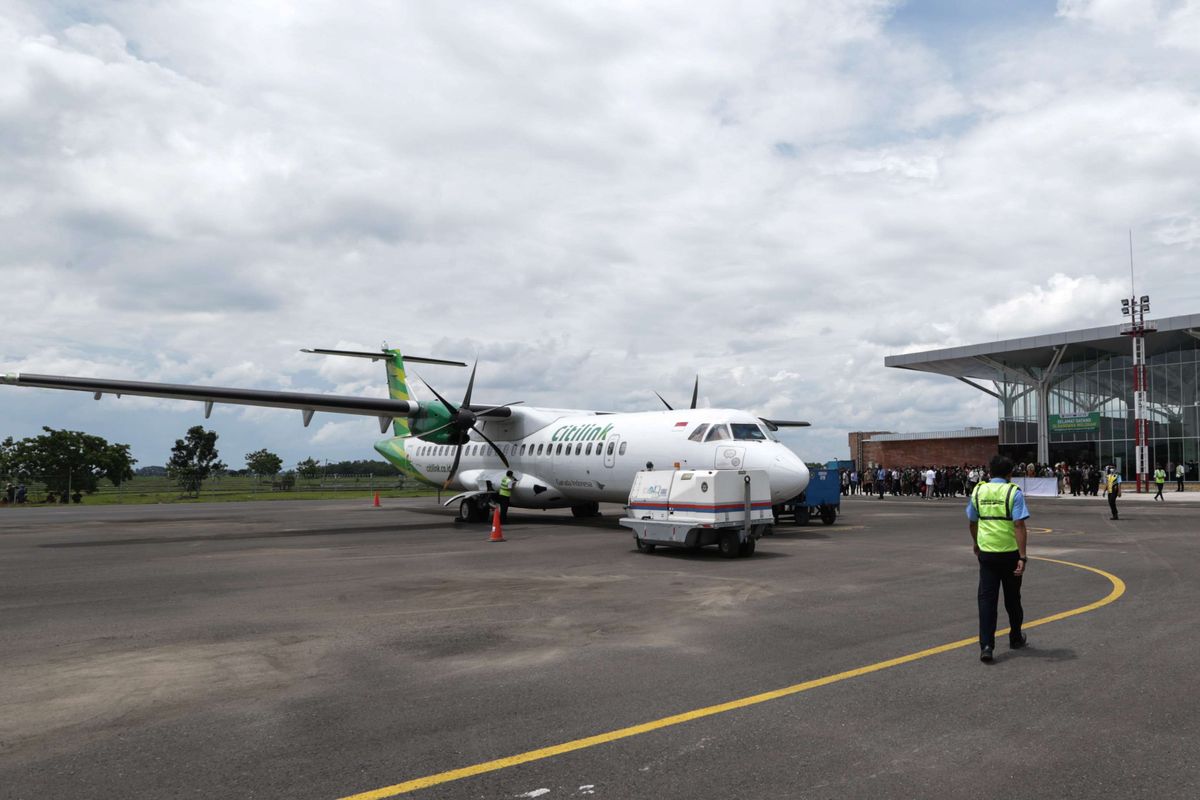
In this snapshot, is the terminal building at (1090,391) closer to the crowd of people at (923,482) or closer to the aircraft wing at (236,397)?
the crowd of people at (923,482)

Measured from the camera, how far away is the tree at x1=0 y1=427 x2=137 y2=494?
170 feet

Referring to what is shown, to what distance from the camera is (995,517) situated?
6906mm

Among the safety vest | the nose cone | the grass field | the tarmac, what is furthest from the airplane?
the grass field

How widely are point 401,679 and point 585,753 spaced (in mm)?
2247

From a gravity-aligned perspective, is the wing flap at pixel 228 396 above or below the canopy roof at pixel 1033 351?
below

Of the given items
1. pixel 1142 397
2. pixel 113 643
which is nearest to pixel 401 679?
pixel 113 643

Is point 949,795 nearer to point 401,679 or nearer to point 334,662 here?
point 401,679

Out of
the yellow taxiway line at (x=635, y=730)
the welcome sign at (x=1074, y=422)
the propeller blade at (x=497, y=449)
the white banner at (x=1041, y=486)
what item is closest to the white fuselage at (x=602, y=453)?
the propeller blade at (x=497, y=449)

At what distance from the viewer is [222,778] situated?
14.1ft

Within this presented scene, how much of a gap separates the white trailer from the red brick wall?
153 feet

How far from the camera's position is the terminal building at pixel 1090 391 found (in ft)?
153

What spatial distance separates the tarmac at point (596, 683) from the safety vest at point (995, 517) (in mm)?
940

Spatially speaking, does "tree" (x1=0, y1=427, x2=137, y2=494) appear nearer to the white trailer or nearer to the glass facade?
the white trailer

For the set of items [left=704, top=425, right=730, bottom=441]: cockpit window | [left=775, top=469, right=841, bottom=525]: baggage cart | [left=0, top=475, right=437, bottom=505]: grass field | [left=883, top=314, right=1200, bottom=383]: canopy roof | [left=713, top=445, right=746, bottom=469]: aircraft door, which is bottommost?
[left=0, top=475, right=437, bottom=505]: grass field
